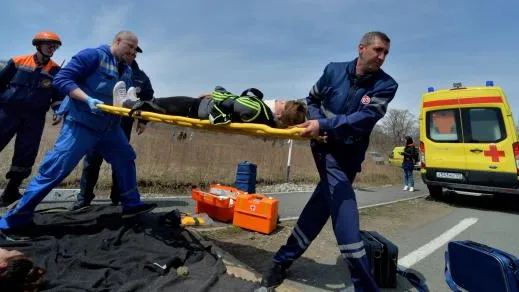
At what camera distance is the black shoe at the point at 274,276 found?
10.2 ft

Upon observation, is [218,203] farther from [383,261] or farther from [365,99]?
[365,99]

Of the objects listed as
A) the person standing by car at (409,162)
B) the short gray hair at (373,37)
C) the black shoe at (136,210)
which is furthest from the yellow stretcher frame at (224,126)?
the person standing by car at (409,162)

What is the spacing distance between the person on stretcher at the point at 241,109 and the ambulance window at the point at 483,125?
739 centimetres

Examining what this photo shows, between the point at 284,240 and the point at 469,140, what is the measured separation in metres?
6.58

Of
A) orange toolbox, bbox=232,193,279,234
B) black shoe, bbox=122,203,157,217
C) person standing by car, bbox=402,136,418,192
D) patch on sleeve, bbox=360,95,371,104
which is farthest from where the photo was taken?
person standing by car, bbox=402,136,418,192

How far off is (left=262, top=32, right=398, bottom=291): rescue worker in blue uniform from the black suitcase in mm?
532

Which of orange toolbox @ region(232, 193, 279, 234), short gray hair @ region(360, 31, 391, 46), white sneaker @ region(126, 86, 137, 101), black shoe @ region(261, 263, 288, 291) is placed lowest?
black shoe @ region(261, 263, 288, 291)

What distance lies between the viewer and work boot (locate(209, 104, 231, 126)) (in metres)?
3.04

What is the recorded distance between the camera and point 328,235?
5.19m

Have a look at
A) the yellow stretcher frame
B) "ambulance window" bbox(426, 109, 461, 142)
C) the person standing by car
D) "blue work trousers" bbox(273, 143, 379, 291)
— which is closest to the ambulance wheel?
"ambulance window" bbox(426, 109, 461, 142)

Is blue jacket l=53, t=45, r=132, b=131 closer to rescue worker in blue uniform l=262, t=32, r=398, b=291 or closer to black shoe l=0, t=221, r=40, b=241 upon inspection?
black shoe l=0, t=221, r=40, b=241

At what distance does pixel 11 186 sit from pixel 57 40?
2.11 meters

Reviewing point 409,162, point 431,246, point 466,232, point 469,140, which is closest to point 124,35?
point 431,246

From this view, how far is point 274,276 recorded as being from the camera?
3215mm
